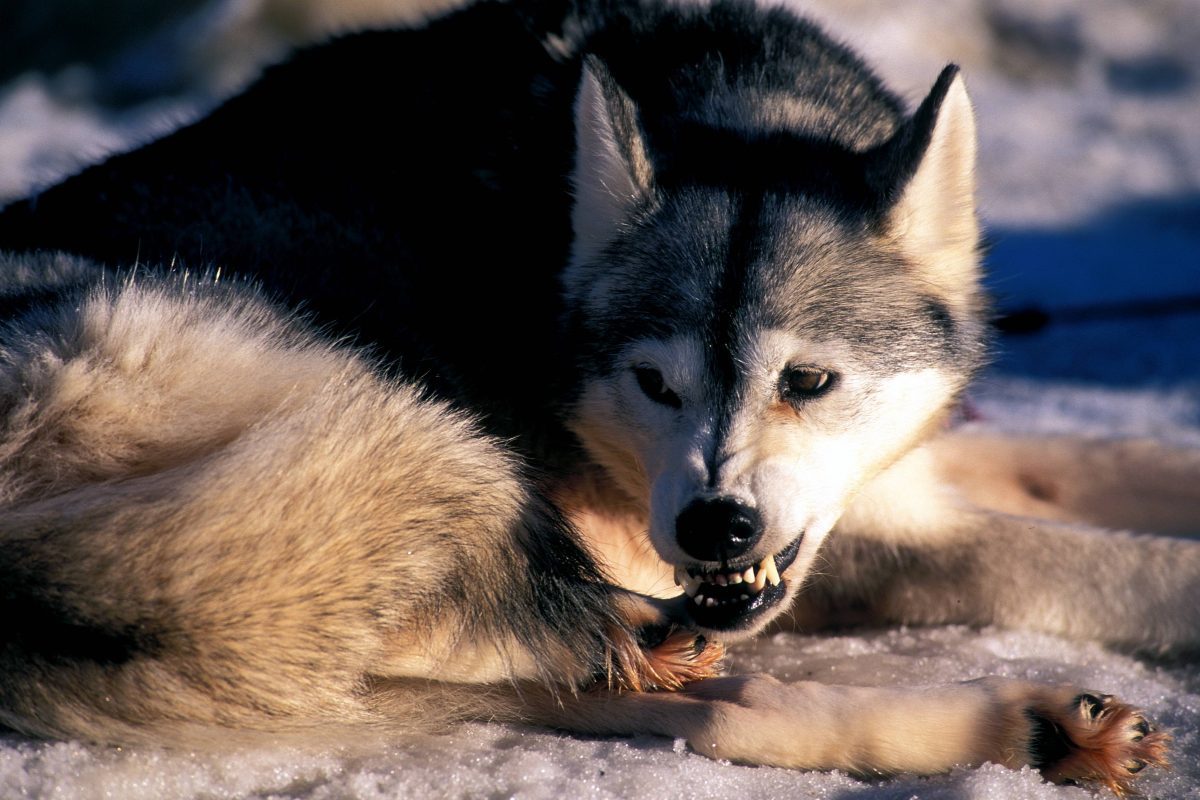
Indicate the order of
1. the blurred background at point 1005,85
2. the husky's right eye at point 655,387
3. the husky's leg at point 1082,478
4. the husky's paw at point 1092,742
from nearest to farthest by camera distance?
the husky's paw at point 1092,742 → the husky's right eye at point 655,387 → the husky's leg at point 1082,478 → the blurred background at point 1005,85

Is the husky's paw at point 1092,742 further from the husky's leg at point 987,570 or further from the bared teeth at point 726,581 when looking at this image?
the husky's leg at point 987,570

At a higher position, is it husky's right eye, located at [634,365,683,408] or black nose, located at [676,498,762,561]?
husky's right eye, located at [634,365,683,408]

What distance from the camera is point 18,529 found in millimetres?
1721

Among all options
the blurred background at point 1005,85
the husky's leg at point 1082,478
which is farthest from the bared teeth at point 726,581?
the blurred background at point 1005,85

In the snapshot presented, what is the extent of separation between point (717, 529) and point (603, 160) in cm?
85

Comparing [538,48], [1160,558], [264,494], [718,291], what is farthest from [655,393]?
[1160,558]

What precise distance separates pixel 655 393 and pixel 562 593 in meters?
0.53

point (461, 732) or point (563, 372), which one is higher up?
point (563, 372)

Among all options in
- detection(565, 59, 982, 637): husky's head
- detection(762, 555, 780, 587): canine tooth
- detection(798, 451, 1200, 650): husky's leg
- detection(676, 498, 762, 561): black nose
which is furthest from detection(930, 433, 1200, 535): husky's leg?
detection(676, 498, 762, 561): black nose

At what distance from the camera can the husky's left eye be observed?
2252mm

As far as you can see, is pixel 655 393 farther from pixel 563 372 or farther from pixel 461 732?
pixel 461 732

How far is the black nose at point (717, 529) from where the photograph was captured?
2.04m

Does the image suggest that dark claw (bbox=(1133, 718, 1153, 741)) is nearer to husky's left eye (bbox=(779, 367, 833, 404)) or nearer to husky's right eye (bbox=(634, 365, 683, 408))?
husky's left eye (bbox=(779, 367, 833, 404))

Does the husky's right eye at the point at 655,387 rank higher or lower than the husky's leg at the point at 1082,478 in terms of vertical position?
higher
